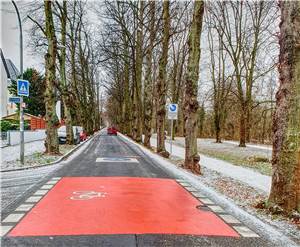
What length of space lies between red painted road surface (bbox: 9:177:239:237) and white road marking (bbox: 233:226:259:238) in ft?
0.49

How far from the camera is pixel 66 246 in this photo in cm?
636

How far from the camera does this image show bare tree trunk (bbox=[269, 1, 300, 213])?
9.25 metres

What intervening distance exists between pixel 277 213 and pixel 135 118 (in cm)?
3922

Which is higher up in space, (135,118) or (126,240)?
(135,118)

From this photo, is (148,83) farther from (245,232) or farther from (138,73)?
(245,232)

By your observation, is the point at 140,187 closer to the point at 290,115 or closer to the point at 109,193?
the point at 109,193

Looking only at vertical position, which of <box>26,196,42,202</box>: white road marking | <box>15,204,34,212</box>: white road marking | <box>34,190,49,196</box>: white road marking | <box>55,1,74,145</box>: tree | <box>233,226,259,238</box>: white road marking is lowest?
<box>233,226,259,238</box>: white road marking

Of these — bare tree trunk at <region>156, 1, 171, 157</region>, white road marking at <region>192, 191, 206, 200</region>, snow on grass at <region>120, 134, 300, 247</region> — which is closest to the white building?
bare tree trunk at <region>156, 1, 171, 157</region>

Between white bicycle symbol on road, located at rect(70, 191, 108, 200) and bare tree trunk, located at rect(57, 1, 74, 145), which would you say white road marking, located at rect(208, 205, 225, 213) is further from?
bare tree trunk, located at rect(57, 1, 74, 145)

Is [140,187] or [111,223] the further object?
[140,187]

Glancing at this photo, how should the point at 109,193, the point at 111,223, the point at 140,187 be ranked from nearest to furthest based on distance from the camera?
the point at 111,223
the point at 109,193
the point at 140,187

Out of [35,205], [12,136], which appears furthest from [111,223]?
[12,136]

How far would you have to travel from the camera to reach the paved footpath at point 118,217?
22.6ft

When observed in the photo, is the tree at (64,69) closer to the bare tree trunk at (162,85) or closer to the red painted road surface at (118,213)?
the bare tree trunk at (162,85)
